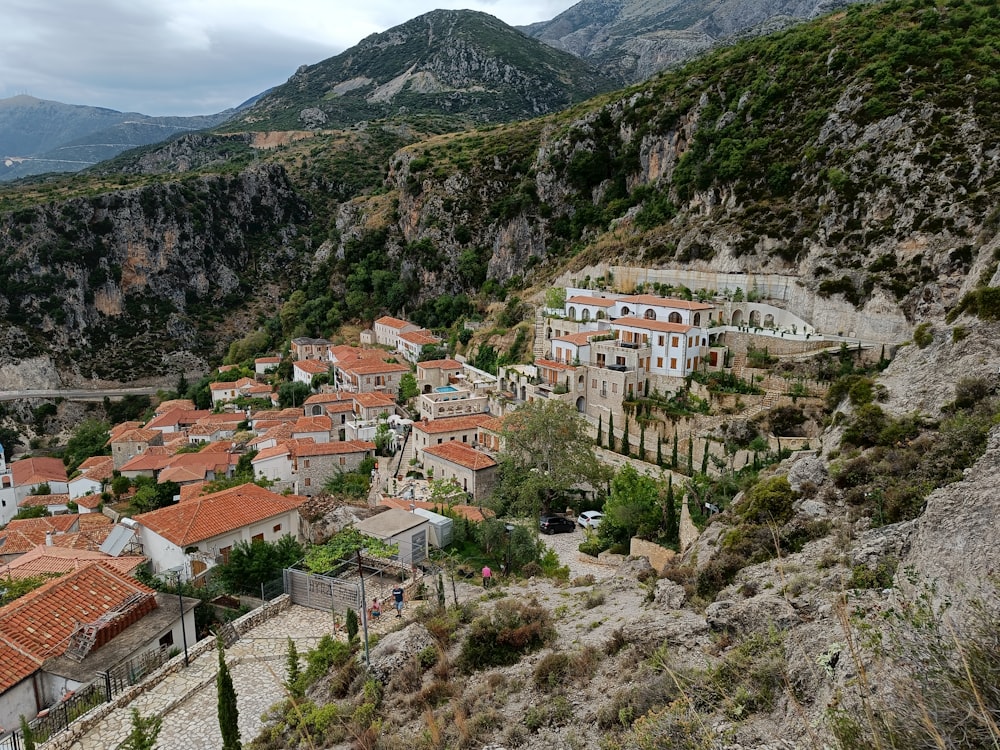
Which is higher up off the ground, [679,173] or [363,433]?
[679,173]

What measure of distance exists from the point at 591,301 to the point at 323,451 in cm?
2046

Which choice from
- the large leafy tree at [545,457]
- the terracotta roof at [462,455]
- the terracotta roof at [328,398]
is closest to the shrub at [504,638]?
the large leafy tree at [545,457]

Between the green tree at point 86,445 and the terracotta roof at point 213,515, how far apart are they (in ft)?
132

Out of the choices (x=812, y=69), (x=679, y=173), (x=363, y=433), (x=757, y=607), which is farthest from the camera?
(x=679, y=173)

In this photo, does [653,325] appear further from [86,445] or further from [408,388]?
[86,445]

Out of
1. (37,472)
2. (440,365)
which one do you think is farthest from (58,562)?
(37,472)

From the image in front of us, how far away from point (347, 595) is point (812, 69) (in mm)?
50667

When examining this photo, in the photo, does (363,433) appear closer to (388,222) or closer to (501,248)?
(501,248)

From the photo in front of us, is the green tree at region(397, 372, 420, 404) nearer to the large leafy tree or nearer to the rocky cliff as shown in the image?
the large leafy tree

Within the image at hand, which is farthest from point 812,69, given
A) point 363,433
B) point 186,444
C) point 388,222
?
point 186,444

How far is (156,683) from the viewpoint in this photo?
12.4m

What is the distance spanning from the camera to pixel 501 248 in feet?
213

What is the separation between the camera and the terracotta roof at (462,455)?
31312mm

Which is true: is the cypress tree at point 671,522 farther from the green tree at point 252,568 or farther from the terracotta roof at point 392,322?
the terracotta roof at point 392,322
